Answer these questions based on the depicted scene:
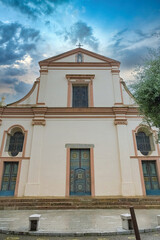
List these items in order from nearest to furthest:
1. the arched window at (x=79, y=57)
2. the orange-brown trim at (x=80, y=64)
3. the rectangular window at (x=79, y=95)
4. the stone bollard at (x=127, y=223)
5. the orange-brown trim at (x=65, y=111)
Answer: the stone bollard at (x=127, y=223) → the orange-brown trim at (x=65, y=111) → the rectangular window at (x=79, y=95) → the orange-brown trim at (x=80, y=64) → the arched window at (x=79, y=57)

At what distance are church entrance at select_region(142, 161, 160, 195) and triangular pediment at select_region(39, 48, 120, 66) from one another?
8.19m

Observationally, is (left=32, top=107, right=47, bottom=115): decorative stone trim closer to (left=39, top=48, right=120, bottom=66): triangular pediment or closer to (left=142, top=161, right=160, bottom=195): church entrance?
(left=39, top=48, right=120, bottom=66): triangular pediment

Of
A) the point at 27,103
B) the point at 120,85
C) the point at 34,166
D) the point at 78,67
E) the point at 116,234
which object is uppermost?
the point at 78,67

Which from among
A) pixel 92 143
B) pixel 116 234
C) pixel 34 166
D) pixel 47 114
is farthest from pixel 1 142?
pixel 116 234

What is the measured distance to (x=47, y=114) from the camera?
1092 cm

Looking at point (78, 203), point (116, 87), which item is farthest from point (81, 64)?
point (78, 203)

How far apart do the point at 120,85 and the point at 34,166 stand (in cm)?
876

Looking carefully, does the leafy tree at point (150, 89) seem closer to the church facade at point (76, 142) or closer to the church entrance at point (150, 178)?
the church facade at point (76, 142)

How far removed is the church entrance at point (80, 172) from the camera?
933 cm

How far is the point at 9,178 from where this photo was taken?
9570 mm

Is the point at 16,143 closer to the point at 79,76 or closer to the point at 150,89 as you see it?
the point at 79,76

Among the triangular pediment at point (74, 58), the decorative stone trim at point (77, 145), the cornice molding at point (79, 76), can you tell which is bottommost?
the decorative stone trim at point (77, 145)

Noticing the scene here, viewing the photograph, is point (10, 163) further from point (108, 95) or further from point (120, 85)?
→ point (120, 85)

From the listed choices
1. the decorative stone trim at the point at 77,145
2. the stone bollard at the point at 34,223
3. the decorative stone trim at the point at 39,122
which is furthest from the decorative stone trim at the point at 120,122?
the stone bollard at the point at 34,223
